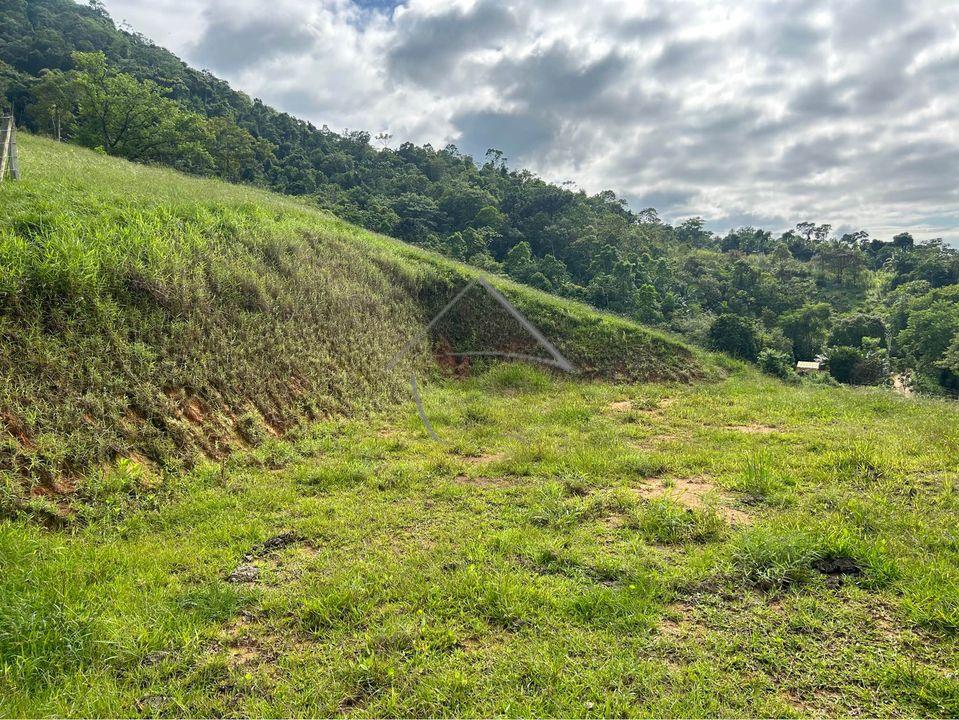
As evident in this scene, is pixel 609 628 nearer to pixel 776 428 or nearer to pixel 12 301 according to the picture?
pixel 776 428

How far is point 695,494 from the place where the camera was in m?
5.18

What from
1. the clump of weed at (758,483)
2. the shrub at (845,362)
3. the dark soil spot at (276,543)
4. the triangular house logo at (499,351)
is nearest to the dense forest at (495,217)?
the shrub at (845,362)

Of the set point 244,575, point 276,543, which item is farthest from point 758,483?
point 244,575

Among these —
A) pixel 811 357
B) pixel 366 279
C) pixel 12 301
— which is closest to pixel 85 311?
pixel 12 301

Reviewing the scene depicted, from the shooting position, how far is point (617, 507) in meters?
4.88

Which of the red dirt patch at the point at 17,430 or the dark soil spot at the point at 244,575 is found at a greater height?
the red dirt patch at the point at 17,430

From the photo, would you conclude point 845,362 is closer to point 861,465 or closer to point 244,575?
point 861,465

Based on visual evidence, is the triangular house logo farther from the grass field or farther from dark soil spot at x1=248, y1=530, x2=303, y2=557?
dark soil spot at x1=248, y1=530, x2=303, y2=557

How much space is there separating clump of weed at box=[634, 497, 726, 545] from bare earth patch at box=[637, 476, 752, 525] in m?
0.18

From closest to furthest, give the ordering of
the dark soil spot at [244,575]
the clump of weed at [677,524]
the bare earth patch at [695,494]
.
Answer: the dark soil spot at [244,575] < the clump of weed at [677,524] < the bare earth patch at [695,494]

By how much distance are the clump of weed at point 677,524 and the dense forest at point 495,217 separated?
49.8 feet

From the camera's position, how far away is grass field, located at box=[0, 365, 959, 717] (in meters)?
2.64

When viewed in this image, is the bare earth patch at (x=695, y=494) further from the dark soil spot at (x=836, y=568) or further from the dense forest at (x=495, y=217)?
the dense forest at (x=495, y=217)

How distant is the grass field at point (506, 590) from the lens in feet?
8.67
